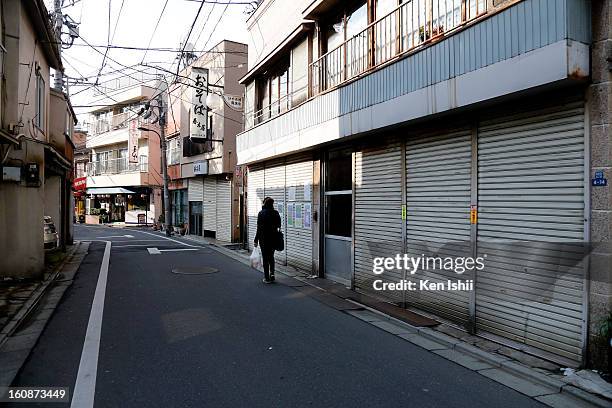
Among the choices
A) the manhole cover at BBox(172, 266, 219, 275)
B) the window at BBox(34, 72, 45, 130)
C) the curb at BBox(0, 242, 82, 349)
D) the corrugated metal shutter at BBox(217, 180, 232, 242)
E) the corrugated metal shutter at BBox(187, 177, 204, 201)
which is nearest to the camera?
the curb at BBox(0, 242, 82, 349)

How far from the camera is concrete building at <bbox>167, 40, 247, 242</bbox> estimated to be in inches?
851

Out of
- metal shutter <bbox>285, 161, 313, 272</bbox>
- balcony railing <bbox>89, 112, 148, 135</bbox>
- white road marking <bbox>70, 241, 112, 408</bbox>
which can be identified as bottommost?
white road marking <bbox>70, 241, 112, 408</bbox>

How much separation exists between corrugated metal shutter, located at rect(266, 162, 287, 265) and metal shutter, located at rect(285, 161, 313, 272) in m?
0.38

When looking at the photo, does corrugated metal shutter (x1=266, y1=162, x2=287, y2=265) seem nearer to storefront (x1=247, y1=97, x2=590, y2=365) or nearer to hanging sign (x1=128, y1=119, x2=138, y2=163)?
storefront (x1=247, y1=97, x2=590, y2=365)

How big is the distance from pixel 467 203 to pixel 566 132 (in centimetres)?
177

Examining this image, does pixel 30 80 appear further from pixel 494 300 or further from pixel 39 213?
pixel 494 300

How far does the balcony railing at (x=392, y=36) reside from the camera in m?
7.01

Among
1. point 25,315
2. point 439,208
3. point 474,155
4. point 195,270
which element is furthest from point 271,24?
point 25,315

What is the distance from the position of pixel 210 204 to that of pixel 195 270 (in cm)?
1227

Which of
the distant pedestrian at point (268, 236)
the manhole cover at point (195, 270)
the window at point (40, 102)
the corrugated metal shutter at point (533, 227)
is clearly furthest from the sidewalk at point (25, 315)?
the corrugated metal shutter at point (533, 227)

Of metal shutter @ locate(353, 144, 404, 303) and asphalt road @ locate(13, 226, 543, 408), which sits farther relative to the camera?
metal shutter @ locate(353, 144, 404, 303)

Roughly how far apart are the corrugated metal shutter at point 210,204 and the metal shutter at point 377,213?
1501cm

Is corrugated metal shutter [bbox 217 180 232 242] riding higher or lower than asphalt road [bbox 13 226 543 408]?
higher

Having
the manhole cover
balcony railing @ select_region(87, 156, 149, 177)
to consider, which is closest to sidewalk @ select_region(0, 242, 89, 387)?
the manhole cover
